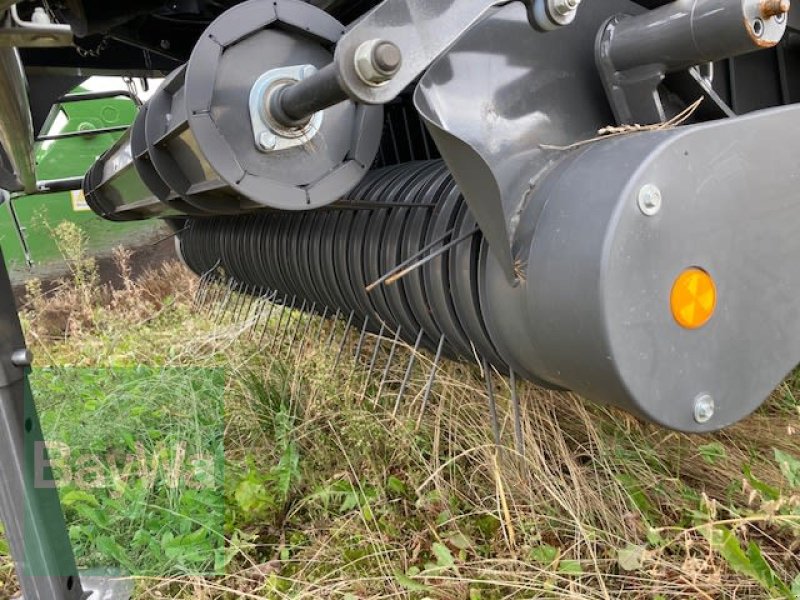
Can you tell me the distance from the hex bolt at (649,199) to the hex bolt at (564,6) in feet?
0.76

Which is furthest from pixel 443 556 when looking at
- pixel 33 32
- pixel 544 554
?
pixel 33 32

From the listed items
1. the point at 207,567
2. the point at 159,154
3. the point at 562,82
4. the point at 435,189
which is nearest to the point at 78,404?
the point at 207,567

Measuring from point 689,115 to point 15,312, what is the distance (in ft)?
4.06

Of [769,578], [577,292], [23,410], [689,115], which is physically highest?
[689,115]

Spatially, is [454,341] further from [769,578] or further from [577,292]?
[769,578]

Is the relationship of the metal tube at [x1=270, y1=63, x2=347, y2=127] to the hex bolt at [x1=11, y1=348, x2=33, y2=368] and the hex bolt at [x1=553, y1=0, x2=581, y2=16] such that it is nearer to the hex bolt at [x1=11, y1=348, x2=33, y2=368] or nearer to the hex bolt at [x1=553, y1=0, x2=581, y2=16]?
the hex bolt at [x1=553, y1=0, x2=581, y2=16]

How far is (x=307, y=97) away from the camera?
32.9 inches

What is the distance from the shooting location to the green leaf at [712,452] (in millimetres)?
1519

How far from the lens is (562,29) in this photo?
100 centimetres

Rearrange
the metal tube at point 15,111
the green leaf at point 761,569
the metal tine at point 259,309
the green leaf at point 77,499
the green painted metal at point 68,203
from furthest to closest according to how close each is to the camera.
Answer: the green painted metal at point 68,203
the metal tine at point 259,309
the green leaf at point 77,499
the metal tube at point 15,111
the green leaf at point 761,569

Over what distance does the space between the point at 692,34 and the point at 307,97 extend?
18.5 inches

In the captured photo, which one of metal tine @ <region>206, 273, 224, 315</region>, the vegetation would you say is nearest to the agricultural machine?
the vegetation

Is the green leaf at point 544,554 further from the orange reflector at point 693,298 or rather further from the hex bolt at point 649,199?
the hex bolt at point 649,199

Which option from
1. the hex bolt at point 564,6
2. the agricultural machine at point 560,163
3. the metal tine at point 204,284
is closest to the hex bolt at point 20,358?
the agricultural machine at point 560,163
